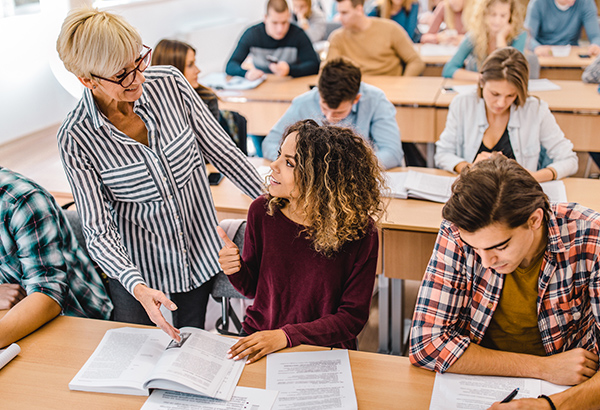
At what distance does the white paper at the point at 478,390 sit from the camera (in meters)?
1.35

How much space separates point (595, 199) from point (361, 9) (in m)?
2.59

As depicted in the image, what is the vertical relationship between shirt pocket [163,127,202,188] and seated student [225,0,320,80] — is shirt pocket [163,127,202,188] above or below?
above

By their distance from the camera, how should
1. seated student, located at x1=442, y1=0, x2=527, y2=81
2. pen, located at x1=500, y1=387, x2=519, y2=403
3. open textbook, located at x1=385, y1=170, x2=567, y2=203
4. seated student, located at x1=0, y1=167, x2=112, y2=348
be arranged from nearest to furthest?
pen, located at x1=500, y1=387, x2=519, y2=403 → seated student, located at x1=0, y1=167, x2=112, y2=348 → open textbook, located at x1=385, y1=170, x2=567, y2=203 → seated student, located at x1=442, y1=0, x2=527, y2=81

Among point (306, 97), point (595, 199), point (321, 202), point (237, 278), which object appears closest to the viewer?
point (321, 202)

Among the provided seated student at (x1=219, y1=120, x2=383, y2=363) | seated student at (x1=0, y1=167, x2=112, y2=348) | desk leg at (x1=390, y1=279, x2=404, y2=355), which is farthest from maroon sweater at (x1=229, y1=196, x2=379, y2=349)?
desk leg at (x1=390, y1=279, x2=404, y2=355)

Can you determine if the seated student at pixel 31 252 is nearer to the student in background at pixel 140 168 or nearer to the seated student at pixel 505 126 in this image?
the student in background at pixel 140 168

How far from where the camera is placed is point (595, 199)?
2.37m

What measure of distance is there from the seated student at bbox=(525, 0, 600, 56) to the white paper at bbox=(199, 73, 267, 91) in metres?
2.37

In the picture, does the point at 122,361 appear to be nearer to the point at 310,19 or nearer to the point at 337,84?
the point at 337,84

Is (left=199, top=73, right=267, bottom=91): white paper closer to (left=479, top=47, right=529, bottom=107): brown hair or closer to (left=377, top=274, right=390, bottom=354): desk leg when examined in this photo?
(left=479, top=47, right=529, bottom=107): brown hair

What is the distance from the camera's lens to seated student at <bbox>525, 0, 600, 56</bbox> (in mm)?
4973

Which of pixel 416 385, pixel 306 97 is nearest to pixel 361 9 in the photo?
pixel 306 97

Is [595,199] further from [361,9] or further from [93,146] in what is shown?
[361,9]

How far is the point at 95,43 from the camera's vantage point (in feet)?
4.96
